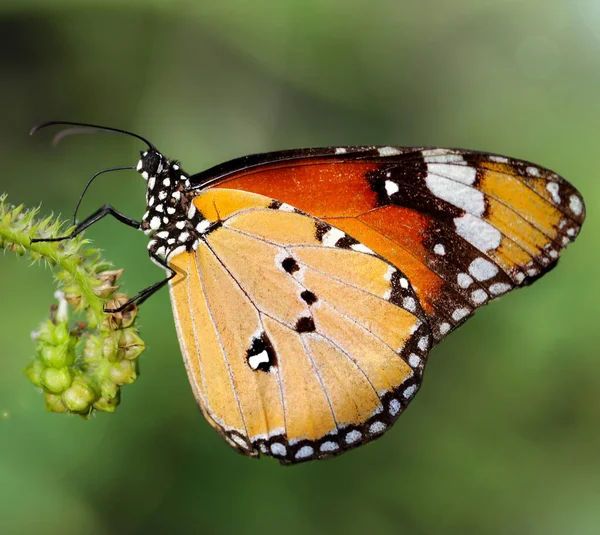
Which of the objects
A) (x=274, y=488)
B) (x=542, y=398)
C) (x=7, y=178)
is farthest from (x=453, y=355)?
(x=7, y=178)

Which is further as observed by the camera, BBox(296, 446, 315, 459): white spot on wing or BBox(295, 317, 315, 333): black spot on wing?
BBox(295, 317, 315, 333): black spot on wing

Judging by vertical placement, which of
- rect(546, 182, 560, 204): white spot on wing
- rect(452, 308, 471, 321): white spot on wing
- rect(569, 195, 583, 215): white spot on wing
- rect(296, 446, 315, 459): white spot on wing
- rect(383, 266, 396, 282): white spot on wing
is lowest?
rect(296, 446, 315, 459): white spot on wing

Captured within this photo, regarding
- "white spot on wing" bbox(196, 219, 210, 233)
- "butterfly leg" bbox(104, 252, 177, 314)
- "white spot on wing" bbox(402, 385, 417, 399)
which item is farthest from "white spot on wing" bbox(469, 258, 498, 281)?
"butterfly leg" bbox(104, 252, 177, 314)

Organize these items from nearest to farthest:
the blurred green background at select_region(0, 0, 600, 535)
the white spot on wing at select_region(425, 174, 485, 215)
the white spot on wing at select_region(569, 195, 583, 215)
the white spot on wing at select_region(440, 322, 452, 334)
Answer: the white spot on wing at select_region(569, 195, 583, 215) < the white spot on wing at select_region(425, 174, 485, 215) < the white spot on wing at select_region(440, 322, 452, 334) < the blurred green background at select_region(0, 0, 600, 535)

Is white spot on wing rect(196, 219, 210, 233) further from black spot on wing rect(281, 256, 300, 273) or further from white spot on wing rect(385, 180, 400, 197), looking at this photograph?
white spot on wing rect(385, 180, 400, 197)

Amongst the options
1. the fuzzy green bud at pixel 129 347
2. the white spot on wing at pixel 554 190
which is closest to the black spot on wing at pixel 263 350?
the fuzzy green bud at pixel 129 347

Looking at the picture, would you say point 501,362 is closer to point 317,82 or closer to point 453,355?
point 453,355

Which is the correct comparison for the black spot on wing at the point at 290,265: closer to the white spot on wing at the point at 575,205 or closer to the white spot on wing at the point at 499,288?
the white spot on wing at the point at 499,288
